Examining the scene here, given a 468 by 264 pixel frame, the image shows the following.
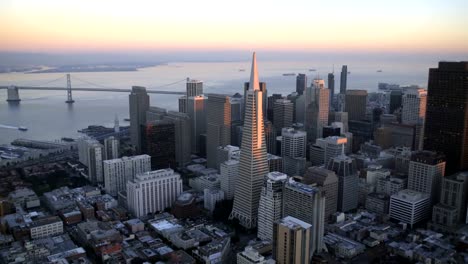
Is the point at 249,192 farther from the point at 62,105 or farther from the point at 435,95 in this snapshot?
the point at 62,105

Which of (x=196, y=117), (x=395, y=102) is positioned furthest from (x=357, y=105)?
(x=196, y=117)

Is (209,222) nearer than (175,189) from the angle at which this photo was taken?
Yes

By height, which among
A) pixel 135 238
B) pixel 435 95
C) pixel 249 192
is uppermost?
pixel 435 95

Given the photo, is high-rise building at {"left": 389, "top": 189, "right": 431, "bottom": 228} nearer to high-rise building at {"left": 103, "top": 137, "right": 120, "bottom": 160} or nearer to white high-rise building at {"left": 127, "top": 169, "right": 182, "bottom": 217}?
white high-rise building at {"left": 127, "top": 169, "right": 182, "bottom": 217}

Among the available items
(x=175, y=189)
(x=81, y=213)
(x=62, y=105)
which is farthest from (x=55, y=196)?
(x=62, y=105)

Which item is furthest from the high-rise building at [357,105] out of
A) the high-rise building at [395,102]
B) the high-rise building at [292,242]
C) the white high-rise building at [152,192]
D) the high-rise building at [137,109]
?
the high-rise building at [292,242]
